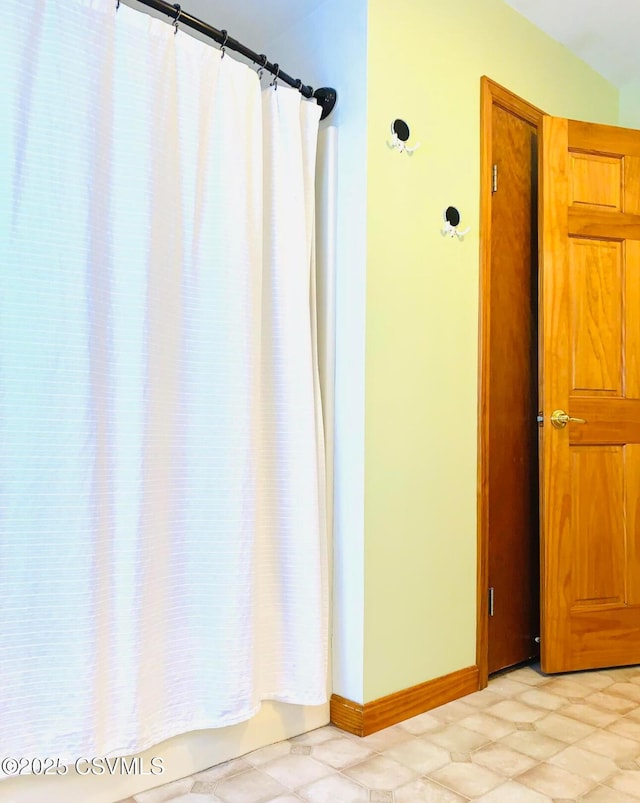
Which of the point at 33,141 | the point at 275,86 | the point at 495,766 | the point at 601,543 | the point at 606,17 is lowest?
the point at 495,766

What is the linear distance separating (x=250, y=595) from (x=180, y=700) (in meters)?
0.29

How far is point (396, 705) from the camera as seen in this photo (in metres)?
1.98

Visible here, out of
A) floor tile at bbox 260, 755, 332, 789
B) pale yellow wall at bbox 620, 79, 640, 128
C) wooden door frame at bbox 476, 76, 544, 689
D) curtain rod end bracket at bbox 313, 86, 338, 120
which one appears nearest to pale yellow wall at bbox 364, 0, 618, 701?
wooden door frame at bbox 476, 76, 544, 689

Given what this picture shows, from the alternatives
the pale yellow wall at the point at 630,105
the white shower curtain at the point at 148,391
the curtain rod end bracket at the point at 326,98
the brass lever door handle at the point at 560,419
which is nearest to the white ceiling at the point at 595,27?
the pale yellow wall at the point at 630,105

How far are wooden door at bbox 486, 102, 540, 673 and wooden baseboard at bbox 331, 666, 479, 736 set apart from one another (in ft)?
0.88

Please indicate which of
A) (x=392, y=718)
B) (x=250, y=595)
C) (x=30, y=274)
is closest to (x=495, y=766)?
(x=392, y=718)

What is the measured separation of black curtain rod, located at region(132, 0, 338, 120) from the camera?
1.63m

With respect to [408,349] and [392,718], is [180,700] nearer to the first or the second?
[392,718]

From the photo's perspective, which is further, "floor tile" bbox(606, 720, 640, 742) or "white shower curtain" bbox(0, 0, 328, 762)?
"floor tile" bbox(606, 720, 640, 742)

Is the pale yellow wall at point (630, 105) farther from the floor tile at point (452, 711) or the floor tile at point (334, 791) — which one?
the floor tile at point (334, 791)

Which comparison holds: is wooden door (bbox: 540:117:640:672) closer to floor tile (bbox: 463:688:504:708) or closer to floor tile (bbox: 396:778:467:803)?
floor tile (bbox: 463:688:504:708)

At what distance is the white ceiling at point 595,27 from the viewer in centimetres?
249

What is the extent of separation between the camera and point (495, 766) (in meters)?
1.73

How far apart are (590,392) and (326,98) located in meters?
1.45
